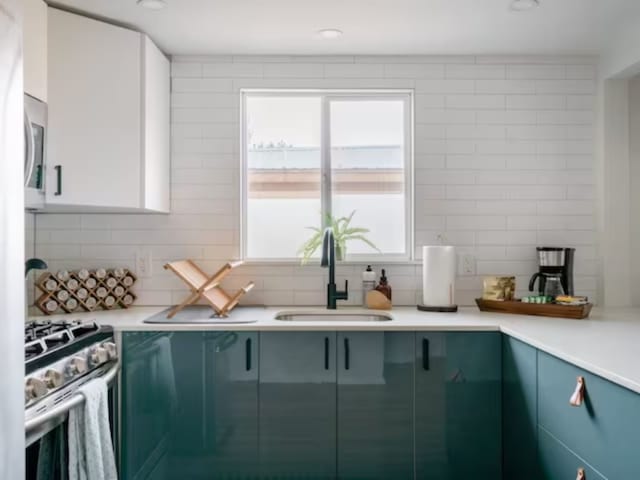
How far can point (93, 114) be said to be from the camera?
218 centimetres

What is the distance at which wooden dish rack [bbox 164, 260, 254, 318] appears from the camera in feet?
7.25

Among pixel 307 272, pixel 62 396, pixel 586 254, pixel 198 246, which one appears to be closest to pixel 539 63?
pixel 586 254

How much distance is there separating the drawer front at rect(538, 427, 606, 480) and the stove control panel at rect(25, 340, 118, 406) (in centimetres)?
160

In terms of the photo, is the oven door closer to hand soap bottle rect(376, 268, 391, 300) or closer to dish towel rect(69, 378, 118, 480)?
dish towel rect(69, 378, 118, 480)

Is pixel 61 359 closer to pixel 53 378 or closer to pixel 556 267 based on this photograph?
pixel 53 378

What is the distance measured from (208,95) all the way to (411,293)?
1560 mm


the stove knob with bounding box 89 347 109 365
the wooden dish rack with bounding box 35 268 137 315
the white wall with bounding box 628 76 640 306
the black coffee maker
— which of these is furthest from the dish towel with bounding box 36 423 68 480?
the white wall with bounding box 628 76 640 306

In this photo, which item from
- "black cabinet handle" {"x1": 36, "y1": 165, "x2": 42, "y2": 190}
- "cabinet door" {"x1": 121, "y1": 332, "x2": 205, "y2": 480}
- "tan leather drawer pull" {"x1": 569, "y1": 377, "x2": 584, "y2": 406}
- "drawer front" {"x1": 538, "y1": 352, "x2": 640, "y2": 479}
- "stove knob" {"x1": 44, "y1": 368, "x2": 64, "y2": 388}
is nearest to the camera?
"drawer front" {"x1": 538, "y1": 352, "x2": 640, "y2": 479}

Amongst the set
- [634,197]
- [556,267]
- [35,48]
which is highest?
[35,48]

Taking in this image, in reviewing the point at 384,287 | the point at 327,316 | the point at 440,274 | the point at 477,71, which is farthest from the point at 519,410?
the point at 477,71

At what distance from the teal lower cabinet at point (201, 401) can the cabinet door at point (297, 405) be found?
0.18ft

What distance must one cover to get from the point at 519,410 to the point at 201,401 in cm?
130

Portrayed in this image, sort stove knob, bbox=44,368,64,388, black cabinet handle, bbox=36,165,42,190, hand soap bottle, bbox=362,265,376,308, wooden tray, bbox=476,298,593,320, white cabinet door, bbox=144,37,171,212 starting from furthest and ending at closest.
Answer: hand soap bottle, bbox=362,265,376,308 → white cabinet door, bbox=144,37,171,212 → wooden tray, bbox=476,298,593,320 → black cabinet handle, bbox=36,165,42,190 → stove knob, bbox=44,368,64,388

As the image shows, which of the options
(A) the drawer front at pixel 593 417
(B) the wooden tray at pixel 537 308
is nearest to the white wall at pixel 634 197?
(B) the wooden tray at pixel 537 308
